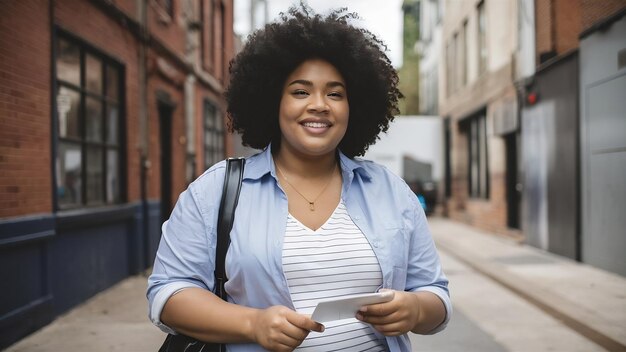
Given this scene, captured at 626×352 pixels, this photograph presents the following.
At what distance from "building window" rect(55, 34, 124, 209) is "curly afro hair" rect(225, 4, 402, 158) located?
14.8ft

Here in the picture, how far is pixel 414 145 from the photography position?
20.8 m

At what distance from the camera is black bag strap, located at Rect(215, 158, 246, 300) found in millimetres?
1772

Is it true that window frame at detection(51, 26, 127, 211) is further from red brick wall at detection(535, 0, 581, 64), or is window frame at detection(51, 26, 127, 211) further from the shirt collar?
red brick wall at detection(535, 0, 581, 64)

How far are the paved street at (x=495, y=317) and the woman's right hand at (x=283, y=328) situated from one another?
3.71 m

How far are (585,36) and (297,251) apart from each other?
863cm

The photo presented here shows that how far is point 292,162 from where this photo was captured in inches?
82.4

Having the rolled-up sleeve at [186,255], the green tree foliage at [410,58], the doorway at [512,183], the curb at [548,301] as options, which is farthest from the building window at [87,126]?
the green tree foliage at [410,58]

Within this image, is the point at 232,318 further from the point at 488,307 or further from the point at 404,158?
the point at 404,158

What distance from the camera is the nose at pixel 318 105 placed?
6.42 feet

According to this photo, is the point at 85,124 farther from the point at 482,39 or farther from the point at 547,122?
the point at 482,39

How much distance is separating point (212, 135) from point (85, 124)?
29.6 ft

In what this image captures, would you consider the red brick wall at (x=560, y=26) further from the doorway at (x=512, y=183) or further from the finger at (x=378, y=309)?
the finger at (x=378, y=309)

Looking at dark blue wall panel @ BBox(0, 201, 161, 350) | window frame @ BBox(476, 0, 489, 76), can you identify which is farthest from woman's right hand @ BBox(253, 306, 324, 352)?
window frame @ BBox(476, 0, 489, 76)


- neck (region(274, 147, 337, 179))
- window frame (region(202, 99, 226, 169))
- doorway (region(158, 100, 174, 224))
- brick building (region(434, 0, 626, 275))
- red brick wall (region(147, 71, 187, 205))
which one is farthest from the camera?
window frame (region(202, 99, 226, 169))
